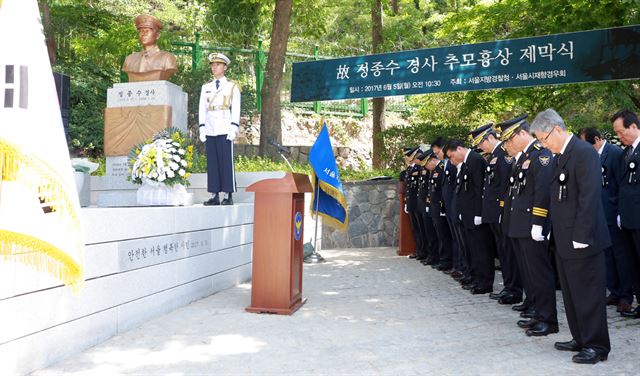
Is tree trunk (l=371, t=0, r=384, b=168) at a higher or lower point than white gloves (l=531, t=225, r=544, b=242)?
higher

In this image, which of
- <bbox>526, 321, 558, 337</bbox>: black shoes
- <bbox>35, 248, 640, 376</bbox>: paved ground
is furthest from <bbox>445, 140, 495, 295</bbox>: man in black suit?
<bbox>526, 321, 558, 337</bbox>: black shoes

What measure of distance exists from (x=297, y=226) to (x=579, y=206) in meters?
2.59

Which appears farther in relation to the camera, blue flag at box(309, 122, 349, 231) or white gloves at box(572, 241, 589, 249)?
blue flag at box(309, 122, 349, 231)

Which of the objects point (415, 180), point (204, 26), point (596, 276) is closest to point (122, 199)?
point (415, 180)

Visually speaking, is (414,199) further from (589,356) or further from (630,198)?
(589,356)

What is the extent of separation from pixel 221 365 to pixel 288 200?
1921mm

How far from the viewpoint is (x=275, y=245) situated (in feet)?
17.3

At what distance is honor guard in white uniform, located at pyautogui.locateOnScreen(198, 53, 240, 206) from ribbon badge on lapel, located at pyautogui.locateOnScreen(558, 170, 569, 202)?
13.9ft

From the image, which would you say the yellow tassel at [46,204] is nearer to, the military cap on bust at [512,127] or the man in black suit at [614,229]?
the military cap on bust at [512,127]

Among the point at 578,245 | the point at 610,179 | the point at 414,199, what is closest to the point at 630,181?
the point at 610,179

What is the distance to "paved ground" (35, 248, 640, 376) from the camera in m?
3.60

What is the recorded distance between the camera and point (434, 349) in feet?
13.3

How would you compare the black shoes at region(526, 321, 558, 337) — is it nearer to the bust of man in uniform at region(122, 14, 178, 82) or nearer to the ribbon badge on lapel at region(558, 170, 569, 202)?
the ribbon badge on lapel at region(558, 170, 569, 202)

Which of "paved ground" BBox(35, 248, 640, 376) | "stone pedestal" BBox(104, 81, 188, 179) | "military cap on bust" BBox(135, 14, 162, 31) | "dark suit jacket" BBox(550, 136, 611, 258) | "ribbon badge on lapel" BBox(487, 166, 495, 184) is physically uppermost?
"military cap on bust" BBox(135, 14, 162, 31)
